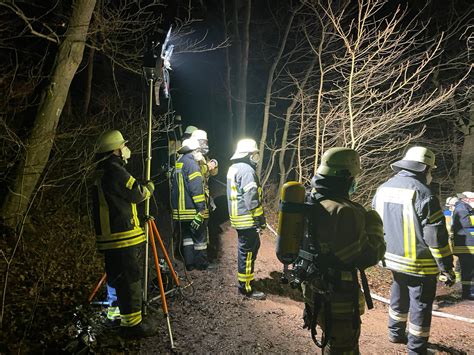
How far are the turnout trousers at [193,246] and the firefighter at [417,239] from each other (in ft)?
11.2

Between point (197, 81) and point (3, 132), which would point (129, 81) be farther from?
point (3, 132)

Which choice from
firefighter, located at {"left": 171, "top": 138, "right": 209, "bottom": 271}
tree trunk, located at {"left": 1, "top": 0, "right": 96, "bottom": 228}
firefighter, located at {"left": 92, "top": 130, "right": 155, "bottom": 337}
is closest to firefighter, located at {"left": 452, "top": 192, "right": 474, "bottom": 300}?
firefighter, located at {"left": 171, "top": 138, "right": 209, "bottom": 271}

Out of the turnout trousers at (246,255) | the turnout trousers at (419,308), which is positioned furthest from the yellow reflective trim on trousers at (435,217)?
the turnout trousers at (246,255)

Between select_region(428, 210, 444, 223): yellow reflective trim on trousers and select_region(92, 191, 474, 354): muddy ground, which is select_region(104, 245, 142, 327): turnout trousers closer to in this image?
select_region(92, 191, 474, 354): muddy ground

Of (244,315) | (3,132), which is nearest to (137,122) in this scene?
(3,132)

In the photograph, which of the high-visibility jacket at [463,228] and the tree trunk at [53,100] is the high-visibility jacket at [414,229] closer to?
the high-visibility jacket at [463,228]

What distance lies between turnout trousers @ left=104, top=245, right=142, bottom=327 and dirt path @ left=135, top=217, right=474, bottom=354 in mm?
384

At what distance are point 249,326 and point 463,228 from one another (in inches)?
210

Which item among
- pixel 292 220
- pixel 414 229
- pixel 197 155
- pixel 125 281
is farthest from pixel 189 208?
pixel 414 229

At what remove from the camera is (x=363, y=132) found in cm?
789

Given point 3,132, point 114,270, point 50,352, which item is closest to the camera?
point 50,352

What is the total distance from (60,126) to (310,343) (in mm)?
6874

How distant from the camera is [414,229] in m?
4.24

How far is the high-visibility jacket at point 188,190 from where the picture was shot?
256 inches
